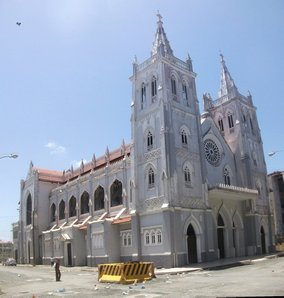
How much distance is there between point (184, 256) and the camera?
3050 centimetres

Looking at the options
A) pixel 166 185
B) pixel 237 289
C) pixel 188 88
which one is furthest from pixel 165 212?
pixel 237 289

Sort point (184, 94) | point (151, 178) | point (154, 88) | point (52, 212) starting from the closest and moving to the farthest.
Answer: point (151, 178)
point (154, 88)
point (184, 94)
point (52, 212)

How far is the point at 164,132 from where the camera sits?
1268 inches

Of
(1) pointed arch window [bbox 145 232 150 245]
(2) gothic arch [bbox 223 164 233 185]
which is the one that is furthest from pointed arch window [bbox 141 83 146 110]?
(1) pointed arch window [bbox 145 232 150 245]

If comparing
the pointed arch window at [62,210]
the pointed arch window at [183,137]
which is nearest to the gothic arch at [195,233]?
the pointed arch window at [183,137]

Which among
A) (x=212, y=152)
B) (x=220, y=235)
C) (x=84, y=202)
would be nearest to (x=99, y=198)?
(x=84, y=202)

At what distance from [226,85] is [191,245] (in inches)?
884

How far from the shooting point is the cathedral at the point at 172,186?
31.8 metres

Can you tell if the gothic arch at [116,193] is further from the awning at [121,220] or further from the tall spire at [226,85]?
the tall spire at [226,85]

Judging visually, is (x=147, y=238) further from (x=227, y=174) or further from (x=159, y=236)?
(x=227, y=174)

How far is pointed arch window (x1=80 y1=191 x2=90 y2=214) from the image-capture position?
4638 cm

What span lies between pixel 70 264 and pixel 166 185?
18.8 metres

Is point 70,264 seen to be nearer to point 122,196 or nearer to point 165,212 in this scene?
point 122,196

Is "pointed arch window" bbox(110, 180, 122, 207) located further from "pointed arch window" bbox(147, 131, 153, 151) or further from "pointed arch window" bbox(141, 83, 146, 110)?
"pointed arch window" bbox(141, 83, 146, 110)
